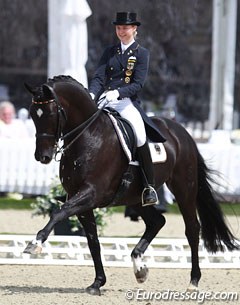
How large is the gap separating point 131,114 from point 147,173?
505 mm

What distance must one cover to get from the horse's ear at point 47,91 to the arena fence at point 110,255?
8.20ft

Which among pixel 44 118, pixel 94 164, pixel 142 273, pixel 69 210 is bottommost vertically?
pixel 142 273

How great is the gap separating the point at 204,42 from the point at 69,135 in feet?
65.3

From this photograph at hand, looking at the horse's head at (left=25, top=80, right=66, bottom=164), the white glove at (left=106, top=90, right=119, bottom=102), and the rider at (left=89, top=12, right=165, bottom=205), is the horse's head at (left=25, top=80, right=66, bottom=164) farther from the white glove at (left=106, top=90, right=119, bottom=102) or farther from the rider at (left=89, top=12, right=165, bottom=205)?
the rider at (left=89, top=12, right=165, bottom=205)

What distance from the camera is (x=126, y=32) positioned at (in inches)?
319

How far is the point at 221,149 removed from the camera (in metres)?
14.3

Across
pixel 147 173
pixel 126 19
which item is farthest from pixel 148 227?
pixel 126 19

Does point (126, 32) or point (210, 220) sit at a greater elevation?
point (126, 32)

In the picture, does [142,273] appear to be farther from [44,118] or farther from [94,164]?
[44,118]

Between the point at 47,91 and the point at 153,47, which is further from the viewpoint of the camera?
the point at 153,47

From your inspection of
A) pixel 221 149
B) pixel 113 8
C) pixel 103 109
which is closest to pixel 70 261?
pixel 103 109

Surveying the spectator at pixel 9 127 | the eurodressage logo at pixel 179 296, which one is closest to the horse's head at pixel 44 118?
the eurodressage logo at pixel 179 296

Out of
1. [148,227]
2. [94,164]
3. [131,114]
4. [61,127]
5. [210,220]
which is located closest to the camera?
[61,127]

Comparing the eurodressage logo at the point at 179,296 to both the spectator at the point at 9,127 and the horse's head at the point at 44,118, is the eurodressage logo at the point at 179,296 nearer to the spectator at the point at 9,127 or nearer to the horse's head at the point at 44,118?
the horse's head at the point at 44,118
